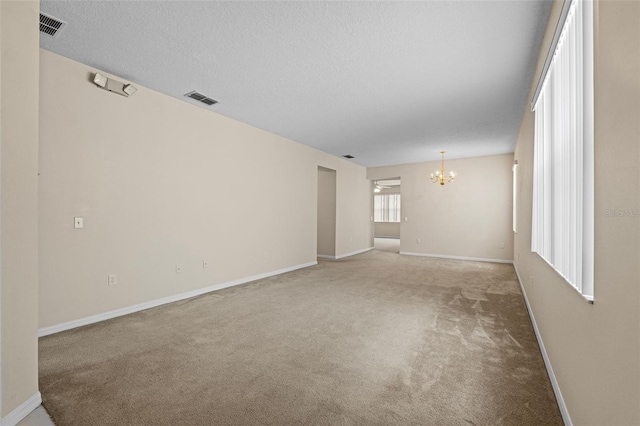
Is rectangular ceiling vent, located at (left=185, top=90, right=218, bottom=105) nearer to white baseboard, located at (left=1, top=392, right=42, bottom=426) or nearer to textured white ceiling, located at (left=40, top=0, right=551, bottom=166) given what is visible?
textured white ceiling, located at (left=40, top=0, right=551, bottom=166)

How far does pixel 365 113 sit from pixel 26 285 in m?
4.37

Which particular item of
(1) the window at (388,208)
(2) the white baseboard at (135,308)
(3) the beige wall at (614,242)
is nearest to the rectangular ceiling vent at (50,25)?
(2) the white baseboard at (135,308)

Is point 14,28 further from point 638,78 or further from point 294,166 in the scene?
point 294,166

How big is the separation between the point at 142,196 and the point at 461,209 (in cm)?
772

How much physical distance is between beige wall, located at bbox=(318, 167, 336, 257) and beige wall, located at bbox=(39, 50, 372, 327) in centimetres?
237

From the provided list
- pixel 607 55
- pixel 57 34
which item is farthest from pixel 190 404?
pixel 57 34

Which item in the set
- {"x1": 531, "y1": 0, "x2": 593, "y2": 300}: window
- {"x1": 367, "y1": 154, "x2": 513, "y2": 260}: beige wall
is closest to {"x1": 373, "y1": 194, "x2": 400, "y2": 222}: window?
{"x1": 367, "y1": 154, "x2": 513, "y2": 260}: beige wall

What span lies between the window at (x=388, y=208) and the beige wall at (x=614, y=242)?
12797 millimetres

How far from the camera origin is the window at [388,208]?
14.1 metres

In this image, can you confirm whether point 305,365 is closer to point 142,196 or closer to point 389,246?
point 142,196

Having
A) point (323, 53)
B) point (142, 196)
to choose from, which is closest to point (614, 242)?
point (323, 53)

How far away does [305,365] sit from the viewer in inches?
94.4

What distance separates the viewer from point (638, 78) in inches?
36.4

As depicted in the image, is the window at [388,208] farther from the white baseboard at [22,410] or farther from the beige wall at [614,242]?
the white baseboard at [22,410]
